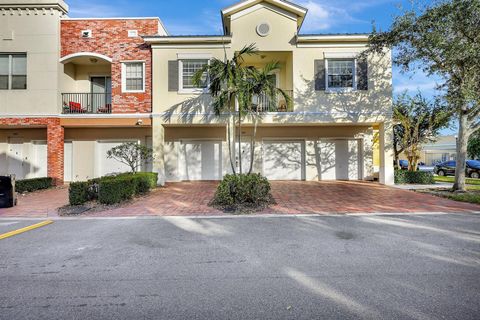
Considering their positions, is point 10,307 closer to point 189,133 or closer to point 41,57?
point 189,133

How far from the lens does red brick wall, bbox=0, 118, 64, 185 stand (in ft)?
46.9

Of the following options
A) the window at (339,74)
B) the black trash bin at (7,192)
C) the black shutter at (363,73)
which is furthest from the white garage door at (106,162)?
the black shutter at (363,73)

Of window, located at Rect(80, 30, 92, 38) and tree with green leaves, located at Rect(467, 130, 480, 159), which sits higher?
window, located at Rect(80, 30, 92, 38)

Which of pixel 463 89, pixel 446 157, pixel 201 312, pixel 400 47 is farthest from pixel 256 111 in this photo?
pixel 446 157

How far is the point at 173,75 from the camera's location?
14.3 metres

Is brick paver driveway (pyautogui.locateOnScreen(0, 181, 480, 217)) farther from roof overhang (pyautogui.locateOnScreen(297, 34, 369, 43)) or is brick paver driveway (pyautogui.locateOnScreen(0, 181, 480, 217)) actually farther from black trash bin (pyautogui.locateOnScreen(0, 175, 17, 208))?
roof overhang (pyautogui.locateOnScreen(297, 34, 369, 43))

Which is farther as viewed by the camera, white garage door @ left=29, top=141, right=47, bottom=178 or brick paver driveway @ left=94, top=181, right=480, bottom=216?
white garage door @ left=29, top=141, right=47, bottom=178

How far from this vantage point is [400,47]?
11.8 meters

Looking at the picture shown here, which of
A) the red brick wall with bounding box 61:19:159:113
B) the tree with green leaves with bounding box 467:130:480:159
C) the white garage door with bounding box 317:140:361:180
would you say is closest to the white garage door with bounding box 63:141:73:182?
the red brick wall with bounding box 61:19:159:113

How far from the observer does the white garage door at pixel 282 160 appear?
16.4 m

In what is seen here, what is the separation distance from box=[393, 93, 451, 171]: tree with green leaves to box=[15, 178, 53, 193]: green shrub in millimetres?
18449

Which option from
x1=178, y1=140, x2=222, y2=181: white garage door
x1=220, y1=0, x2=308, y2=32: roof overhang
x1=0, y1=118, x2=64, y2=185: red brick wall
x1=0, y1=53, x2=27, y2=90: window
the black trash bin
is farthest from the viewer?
x1=178, y1=140, x2=222, y2=181: white garage door

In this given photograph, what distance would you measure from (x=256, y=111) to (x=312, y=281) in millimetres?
10002

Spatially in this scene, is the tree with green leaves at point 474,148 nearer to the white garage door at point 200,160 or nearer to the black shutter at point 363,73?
the black shutter at point 363,73
